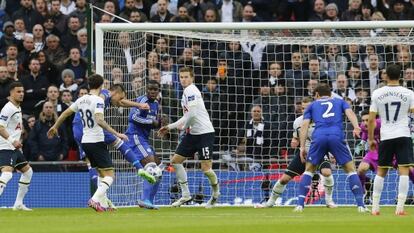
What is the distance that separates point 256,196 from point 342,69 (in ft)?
11.1

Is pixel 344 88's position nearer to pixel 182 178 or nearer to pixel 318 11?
pixel 318 11

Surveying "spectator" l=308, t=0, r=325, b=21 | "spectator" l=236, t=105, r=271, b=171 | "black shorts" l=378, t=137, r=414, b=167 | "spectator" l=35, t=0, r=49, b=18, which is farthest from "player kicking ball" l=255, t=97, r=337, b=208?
"spectator" l=35, t=0, r=49, b=18

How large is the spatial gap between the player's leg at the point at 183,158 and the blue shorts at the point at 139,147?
49 cm

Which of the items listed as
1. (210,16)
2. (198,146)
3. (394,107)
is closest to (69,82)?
(210,16)

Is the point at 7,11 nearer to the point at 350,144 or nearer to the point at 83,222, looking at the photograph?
the point at 350,144

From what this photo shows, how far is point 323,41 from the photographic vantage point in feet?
77.7

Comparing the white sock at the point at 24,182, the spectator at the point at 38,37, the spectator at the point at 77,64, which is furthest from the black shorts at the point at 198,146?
the spectator at the point at 38,37

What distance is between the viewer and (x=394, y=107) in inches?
697

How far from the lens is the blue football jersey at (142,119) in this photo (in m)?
21.2

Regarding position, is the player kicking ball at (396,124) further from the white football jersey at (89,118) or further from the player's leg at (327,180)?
the white football jersey at (89,118)

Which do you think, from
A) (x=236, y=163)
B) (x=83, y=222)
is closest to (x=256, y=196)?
(x=236, y=163)

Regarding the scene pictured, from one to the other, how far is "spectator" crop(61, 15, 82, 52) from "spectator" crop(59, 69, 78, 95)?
1.45 meters

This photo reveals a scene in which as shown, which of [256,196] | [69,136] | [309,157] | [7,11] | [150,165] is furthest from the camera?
[7,11]

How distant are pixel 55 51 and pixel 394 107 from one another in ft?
39.0
